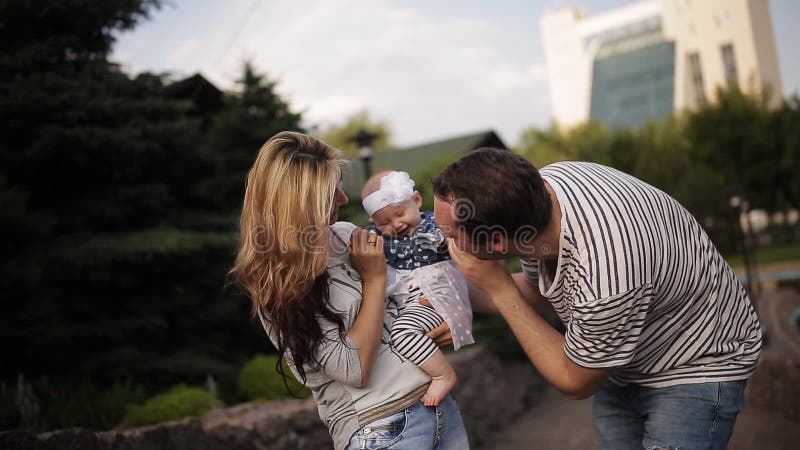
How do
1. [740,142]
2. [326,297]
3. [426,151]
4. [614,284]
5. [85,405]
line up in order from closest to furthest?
[614,284]
[326,297]
[85,405]
[426,151]
[740,142]

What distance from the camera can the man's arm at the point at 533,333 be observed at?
2275 millimetres

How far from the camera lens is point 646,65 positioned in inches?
2889

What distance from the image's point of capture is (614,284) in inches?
80.7

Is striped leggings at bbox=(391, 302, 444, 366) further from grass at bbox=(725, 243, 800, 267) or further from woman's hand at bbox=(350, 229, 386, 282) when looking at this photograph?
grass at bbox=(725, 243, 800, 267)

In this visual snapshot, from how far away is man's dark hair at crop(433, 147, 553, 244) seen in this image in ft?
6.83

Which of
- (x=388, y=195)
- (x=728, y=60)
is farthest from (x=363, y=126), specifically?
(x=388, y=195)

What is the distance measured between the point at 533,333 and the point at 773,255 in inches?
1209

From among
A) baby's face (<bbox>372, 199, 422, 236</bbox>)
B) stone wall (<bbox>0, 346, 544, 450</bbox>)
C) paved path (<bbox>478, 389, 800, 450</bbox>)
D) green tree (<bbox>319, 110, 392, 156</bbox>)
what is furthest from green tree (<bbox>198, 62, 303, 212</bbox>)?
green tree (<bbox>319, 110, 392, 156</bbox>)

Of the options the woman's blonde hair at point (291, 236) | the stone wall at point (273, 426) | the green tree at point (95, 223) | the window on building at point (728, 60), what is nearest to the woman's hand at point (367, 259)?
the woman's blonde hair at point (291, 236)

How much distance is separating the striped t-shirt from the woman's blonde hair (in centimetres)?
77

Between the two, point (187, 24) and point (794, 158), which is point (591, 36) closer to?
point (794, 158)

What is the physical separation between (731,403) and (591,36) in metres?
88.1

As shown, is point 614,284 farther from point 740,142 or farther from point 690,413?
point 740,142

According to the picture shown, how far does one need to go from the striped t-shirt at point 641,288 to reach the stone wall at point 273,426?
297 cm
